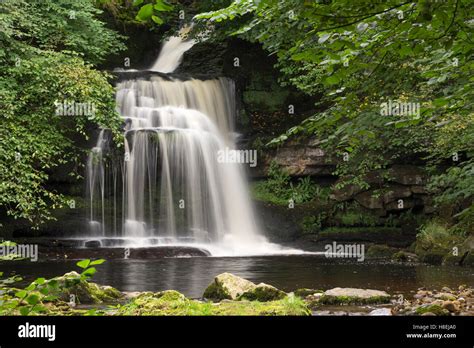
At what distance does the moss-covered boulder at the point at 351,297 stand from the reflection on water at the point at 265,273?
1379 mm

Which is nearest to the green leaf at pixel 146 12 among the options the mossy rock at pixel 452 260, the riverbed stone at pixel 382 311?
the riverbed stone at pixel 382 311

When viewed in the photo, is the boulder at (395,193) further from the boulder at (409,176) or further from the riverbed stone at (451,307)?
the riverbed stone at (451,307)

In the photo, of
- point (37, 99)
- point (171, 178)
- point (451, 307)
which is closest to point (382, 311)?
point (451, 307)

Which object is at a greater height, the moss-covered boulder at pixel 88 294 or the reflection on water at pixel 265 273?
the moss-covered boulder at pixel 88 294

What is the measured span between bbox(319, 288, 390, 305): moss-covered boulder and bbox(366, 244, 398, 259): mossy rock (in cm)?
809

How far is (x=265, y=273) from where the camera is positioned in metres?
13.4

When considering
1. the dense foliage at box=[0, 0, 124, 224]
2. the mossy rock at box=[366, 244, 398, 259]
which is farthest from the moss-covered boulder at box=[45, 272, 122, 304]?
the mossy rock at box=[366, 244, 398, 259]

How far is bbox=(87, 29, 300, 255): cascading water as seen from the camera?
754 inches

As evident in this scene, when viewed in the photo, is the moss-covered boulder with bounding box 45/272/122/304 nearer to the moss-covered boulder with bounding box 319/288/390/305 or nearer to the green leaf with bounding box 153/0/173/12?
the moss-covered boulder with bounding box 319/288/390/305

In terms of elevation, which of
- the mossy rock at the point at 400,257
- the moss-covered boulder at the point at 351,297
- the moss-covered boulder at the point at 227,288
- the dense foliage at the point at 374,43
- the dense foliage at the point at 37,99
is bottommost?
the mossy rock at the point at 400,257

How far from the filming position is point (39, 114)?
635 inches

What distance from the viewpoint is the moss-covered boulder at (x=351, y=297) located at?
9.05m

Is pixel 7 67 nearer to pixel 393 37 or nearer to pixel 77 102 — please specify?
pixel 77 102

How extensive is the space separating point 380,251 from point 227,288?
9.51 meters
